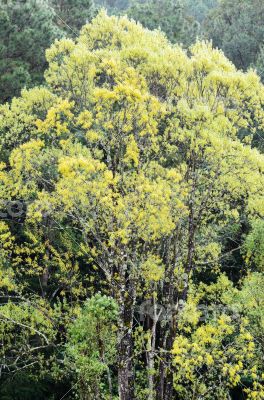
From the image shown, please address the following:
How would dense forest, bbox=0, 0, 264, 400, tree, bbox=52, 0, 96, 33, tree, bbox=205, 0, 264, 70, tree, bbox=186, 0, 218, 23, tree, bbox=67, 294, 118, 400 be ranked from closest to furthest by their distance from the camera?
tree, bbox=67, 294, 118, 400 → dense forest, bbox=0, 0, 264, 400 → tree, bbox=52, 0, 96, 33 → tree, bbox=205, 0, 264, 70 → tree, bbox=186, 0, 218, 23

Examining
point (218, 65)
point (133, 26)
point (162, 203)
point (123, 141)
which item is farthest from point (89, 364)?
point (133, 26)

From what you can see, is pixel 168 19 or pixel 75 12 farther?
pixel 168 19

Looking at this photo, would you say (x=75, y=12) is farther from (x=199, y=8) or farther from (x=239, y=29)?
(x=199, y=8)

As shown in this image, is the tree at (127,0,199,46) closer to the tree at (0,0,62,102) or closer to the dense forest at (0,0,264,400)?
the tree at (0,0,62,102)

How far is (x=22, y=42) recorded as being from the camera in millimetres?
23188

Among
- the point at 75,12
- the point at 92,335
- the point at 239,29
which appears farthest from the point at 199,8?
the point at 92,335

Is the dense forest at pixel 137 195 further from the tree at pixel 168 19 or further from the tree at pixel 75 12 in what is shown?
the tree at pixel 168 19

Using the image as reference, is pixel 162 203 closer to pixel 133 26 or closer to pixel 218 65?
pixel 218 65

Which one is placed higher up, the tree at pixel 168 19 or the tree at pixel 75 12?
the tree at pixel 168 19

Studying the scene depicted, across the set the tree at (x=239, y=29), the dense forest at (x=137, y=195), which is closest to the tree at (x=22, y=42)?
the dense forest at (x=137, y=195)

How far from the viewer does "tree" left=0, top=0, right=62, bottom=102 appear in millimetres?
21602

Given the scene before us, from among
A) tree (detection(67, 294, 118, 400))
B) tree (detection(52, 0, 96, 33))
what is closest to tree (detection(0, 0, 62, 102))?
tree (detection(52, 0, 96, 33))

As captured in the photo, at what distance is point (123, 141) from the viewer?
11961mm

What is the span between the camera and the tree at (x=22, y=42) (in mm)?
21602
